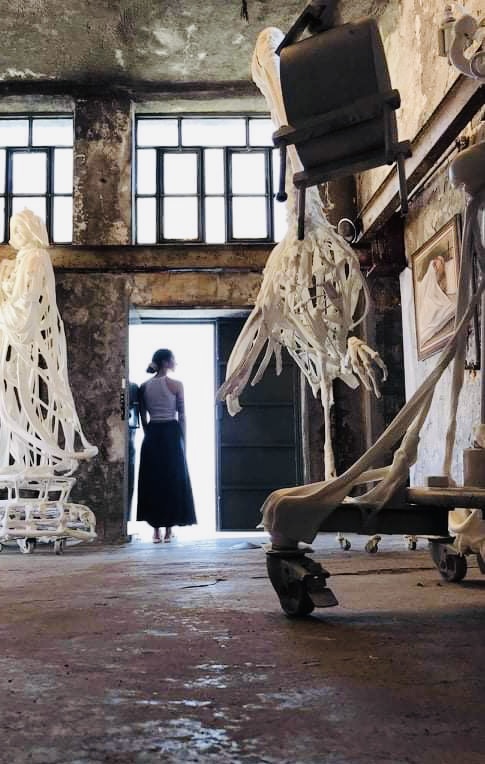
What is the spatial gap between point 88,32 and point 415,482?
534 cm

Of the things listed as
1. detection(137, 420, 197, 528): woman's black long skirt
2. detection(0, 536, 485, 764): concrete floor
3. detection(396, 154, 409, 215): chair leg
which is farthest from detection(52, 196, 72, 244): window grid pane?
detection(396, 154, 409, 215): chair leg

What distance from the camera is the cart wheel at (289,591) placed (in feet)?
6.92

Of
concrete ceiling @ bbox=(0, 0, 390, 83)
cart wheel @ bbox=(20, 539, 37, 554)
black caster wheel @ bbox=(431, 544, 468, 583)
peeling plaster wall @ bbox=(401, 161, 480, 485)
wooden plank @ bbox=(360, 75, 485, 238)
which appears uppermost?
concrete ceiling @ bbox=(0, 0, 390, 83)

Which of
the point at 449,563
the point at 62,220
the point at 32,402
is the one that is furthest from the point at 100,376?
the point at 449,563

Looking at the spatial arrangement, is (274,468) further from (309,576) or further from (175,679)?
(175,679)

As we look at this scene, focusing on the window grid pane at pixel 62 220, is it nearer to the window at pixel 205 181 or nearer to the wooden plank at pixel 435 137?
the window at pixel 205 181

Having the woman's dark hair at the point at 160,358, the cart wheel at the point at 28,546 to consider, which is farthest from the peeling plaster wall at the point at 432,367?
the cart wheel at the point at 28,546

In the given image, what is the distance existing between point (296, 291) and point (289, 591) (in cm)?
248

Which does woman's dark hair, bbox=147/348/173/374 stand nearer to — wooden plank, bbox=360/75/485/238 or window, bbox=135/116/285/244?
window, bbox=135/116/285/244

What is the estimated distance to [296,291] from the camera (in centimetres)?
435

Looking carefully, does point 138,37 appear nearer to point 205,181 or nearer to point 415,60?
point 205,181

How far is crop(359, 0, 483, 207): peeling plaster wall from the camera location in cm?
555

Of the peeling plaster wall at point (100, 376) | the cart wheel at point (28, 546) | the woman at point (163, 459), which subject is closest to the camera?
the cart wheel at point (28, 546)

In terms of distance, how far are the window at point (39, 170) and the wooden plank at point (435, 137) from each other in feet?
11.0
